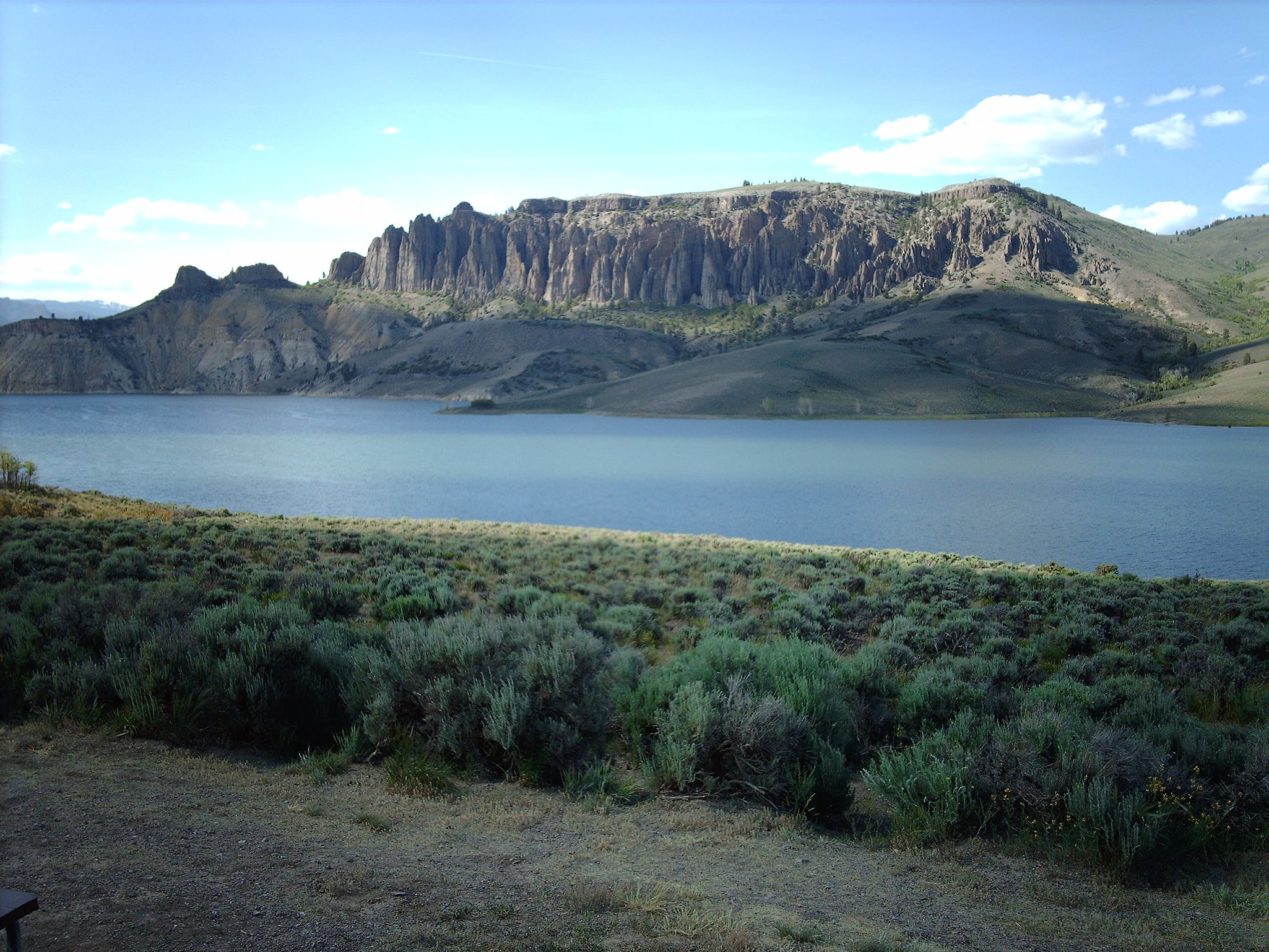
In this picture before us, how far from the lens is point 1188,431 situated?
77500mm

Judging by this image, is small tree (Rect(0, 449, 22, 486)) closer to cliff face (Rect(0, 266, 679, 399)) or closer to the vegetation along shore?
the vegetation along shore

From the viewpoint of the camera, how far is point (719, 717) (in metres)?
5.96

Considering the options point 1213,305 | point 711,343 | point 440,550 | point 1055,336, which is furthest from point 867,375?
point 440,550

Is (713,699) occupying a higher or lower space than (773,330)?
lower

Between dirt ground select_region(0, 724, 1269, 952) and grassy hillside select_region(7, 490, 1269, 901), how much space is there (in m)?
0.35

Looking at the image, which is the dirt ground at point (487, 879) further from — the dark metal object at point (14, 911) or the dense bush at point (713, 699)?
the dark metal object at point (14, 911)

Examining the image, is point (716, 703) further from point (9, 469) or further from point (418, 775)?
point (9, 469)

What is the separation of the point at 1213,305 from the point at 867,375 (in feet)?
263

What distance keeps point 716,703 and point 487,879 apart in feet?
7.91

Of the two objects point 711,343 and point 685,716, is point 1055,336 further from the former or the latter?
point 685,716

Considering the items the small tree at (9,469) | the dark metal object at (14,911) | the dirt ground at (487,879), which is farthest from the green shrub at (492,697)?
the small tree at (9,469)

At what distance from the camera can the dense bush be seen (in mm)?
5273

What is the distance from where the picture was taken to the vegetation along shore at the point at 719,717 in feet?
16.6

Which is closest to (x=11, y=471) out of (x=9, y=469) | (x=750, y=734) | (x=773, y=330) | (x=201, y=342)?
(x=9, y=469)
